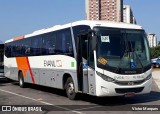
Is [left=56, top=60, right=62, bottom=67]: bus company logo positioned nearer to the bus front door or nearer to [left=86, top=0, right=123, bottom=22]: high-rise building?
the bus front door

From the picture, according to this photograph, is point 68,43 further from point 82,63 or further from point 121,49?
point 121,49

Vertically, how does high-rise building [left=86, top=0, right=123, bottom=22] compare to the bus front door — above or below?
above

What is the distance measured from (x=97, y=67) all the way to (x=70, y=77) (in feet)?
7.92

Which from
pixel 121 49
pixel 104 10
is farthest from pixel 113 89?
pixel 104 10

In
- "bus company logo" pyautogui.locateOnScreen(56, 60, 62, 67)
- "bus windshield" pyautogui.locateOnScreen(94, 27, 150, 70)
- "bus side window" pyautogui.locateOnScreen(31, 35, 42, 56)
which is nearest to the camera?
"bus windshield" pyautogui.locateOnScreen(94, 27, 150, 70)

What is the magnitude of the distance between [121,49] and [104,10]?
186 ft

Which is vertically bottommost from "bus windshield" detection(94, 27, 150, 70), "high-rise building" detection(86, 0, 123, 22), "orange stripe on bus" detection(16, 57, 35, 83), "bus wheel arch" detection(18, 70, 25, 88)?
"bus wheel arch" detection(18, 70, 25, 88)

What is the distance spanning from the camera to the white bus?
11320 millimetres

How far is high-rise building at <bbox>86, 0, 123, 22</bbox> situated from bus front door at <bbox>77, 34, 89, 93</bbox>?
5107 cm

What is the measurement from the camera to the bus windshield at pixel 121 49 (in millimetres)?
11374

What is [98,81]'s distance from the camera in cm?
1127

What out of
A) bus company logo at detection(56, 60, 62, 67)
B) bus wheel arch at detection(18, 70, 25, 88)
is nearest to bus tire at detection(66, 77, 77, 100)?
bus company logo at detection(56, 60, 62, 67)

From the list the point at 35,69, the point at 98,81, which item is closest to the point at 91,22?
the point at 98,81

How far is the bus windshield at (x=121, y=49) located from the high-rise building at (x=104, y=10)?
51.2m
